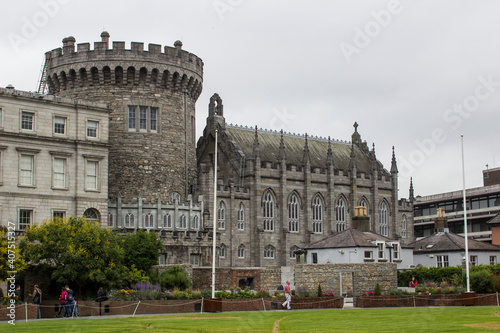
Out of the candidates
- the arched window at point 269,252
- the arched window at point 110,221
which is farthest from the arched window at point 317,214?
the arched window at point 110,221

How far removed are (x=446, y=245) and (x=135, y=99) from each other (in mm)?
28032

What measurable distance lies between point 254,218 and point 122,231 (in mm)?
16780

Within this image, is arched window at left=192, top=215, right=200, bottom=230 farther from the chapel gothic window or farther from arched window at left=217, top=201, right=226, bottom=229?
the chapel gothic window

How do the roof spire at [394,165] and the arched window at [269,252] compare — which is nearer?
the arched window at [269,252]

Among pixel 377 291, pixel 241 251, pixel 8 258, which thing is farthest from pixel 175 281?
pixel 241 251

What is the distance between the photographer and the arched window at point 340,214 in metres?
79.2

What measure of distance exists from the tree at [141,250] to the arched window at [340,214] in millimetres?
29486

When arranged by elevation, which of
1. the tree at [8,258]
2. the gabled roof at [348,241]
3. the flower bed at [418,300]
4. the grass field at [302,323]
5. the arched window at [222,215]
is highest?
the arched window at [222,215]

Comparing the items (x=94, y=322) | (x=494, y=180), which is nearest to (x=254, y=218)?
(x=94, y=322)

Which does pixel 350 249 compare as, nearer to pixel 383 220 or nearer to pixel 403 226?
pixel 383 220

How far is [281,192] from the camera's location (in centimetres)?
7356

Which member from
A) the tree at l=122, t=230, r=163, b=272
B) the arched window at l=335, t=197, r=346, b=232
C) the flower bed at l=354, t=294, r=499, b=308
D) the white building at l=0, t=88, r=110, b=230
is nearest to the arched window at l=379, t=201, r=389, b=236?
the arched window at l=335, t=197, r=346, b=232

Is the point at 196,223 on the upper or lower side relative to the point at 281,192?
lower

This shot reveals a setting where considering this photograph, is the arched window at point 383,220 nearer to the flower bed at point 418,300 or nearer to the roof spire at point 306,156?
the roof spire at point 306,156
